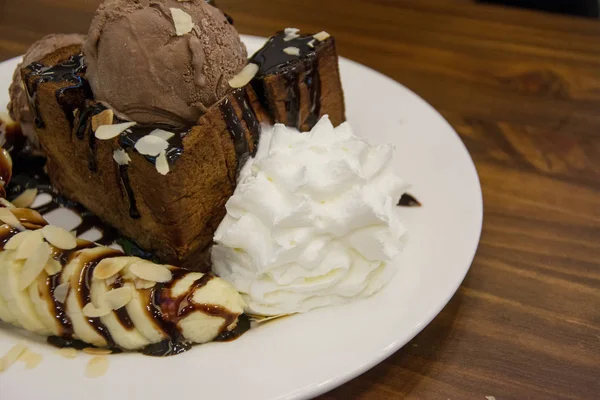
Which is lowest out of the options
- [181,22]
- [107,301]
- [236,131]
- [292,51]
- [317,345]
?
[317,345]

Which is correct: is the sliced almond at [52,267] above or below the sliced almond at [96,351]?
above

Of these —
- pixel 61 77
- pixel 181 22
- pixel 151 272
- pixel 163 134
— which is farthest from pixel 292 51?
pixel 151 272

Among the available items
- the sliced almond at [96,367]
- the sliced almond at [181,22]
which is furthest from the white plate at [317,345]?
the sliced almond at [181,22]

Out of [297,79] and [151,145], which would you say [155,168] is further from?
[297,79]

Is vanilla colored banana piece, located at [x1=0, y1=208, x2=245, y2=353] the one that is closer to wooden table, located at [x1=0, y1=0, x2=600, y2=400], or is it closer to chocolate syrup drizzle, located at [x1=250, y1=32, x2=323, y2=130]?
wooden table, located at [x1=0, y1=0, x2=600, y2=400]

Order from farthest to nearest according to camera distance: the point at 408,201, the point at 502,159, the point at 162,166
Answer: the point at 502,159 < the point at 408,201 < the point at 162,166

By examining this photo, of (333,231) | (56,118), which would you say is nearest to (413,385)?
(333,231)

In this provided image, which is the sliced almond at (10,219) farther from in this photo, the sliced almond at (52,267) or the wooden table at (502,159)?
the wooden table at (502,159)
